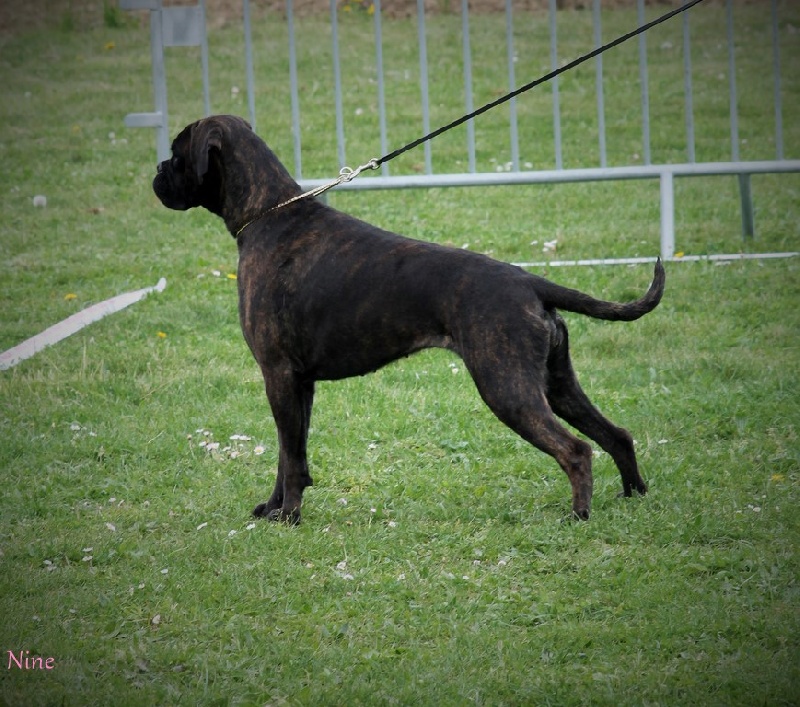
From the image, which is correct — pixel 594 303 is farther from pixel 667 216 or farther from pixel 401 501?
pixel 667 216

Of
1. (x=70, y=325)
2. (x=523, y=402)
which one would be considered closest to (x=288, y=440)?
(x=523, y=402)

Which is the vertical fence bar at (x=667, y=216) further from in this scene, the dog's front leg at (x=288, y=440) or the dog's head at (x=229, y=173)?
the dog's front leg at (x=288, y=440)

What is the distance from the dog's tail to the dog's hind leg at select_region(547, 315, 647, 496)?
0.34 metres

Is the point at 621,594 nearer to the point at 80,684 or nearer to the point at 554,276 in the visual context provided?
the point at 80,684

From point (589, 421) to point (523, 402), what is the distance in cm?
55

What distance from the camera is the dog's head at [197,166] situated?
5.14m

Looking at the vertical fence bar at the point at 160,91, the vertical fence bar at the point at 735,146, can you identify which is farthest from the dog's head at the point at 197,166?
the vertical fence bar at the point at 735,146

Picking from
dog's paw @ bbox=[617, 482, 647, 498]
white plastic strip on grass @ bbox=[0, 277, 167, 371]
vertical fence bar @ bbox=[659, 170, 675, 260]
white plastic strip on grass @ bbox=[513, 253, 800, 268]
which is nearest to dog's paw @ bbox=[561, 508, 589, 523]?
dog's paw @ bbox=[617, 482, 647, 498]

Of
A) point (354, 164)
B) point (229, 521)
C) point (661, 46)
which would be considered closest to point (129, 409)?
point (229, 521)

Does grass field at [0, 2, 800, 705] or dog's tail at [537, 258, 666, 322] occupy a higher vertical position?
dog's tail at [537, 258, 666, 322]

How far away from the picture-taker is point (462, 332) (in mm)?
4641

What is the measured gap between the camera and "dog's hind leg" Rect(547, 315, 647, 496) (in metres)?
4.99

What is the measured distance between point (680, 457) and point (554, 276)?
3.26 m

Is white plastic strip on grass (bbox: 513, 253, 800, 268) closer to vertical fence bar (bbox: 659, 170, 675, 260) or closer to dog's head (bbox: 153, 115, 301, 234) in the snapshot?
vertical fence bar (bbox: 659, 170, 675, 260)
